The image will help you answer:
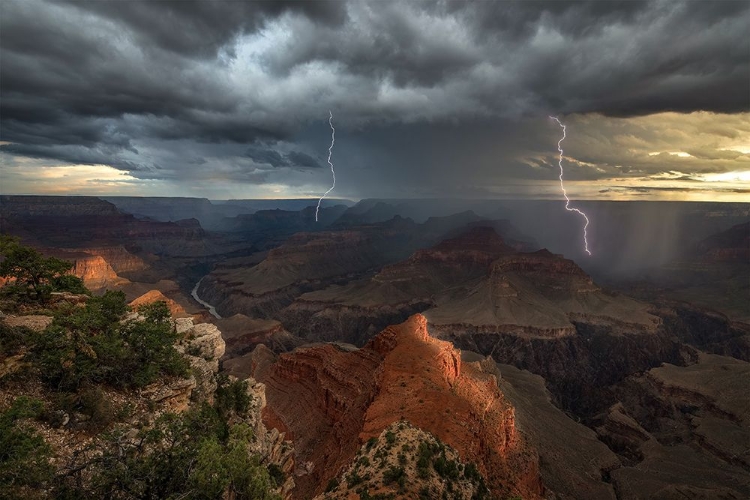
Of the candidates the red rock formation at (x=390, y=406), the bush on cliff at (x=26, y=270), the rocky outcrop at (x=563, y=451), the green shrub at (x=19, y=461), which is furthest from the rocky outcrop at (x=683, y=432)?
the bush on cliff at (x=26, y=270)

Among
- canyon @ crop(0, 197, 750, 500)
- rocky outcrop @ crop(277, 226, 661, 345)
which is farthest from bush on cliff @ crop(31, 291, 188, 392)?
rocky outcrop @ crop(277, 226, 661, 345)

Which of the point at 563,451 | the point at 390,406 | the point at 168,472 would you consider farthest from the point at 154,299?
the point at 563,451

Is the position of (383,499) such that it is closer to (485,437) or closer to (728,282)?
(485,437)

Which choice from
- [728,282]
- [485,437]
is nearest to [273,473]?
[485,437]

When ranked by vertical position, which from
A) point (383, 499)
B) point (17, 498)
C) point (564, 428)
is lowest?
point (564, 428)

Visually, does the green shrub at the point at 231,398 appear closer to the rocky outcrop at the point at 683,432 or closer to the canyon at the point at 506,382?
the canyon at the point at 506,382

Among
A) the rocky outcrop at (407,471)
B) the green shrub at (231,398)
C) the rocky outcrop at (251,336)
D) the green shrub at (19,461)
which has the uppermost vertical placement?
the green shrub at (19,461)

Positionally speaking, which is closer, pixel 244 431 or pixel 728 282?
pixel 244 431

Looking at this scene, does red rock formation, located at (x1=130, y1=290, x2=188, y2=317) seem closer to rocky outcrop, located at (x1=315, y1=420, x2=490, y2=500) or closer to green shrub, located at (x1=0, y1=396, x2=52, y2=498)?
rocky outcrop, located at (x1=315, y1=420, x2=490, y2=500)

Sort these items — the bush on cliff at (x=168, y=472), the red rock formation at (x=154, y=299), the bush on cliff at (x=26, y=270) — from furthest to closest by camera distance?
the red rock formation at (x=154, y=299), the bush on cliff at (x=26, y=270), the bush on cliff at (x=168, y=472)

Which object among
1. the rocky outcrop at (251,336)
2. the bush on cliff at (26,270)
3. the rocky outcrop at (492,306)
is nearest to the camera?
the bush on cliff at (26,270)
